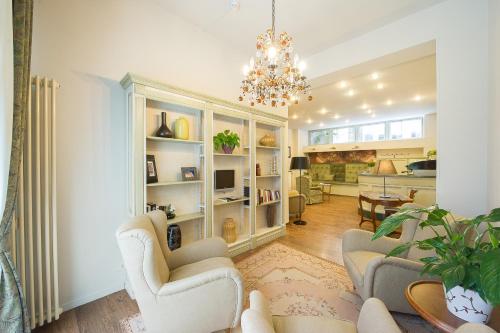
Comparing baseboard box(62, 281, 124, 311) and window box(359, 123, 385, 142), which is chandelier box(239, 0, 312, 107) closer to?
baseboard box(62, 281, 124, 311)

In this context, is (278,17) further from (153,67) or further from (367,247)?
(367,247)

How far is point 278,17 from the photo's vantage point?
2656 millimetres

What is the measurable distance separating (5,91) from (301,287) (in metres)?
2.87

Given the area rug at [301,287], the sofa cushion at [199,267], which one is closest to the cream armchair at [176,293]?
the sofa cushion at [199,267]

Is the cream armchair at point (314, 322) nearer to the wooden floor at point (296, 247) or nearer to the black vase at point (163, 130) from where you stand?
the wooden floor at point (296, 247)

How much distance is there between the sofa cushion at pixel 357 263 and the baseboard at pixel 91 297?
2352 millimetres

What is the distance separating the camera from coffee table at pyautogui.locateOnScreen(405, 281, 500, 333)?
1046mm

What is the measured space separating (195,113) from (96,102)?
1075mm

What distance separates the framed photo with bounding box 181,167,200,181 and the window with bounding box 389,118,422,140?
7976 mm

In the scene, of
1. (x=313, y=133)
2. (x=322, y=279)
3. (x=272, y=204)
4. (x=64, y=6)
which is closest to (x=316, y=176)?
(x=313, y=133)

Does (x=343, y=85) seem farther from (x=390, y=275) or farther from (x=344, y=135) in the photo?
(x=344, y=135)

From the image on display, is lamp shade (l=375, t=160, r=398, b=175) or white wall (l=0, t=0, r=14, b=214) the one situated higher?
white wall (l=0, t=0, r=14, b=214)

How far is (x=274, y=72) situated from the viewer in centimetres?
200

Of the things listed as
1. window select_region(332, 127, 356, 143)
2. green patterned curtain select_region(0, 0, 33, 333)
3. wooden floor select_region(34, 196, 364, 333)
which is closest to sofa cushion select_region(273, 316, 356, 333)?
wooden floor select_region(34, 196, 364, 333)
